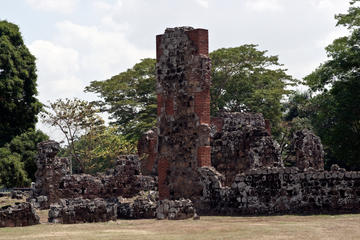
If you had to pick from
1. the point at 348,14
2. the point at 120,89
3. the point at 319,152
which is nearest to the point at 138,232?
the point at 319,152

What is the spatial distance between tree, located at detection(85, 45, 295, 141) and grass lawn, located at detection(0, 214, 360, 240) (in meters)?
30.2

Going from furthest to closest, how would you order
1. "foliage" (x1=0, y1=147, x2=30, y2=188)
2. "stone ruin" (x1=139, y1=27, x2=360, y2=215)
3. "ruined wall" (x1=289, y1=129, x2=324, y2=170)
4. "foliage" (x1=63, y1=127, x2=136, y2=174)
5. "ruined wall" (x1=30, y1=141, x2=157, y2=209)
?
"foliage" (x1=63, y1=127, x2=136, y2=174) → "foliage" (x1=0, y1=147, x2=30, y2=188) → "ruined wall" (x1=30, y1=141, x2=157, y2=209) → "ruined wall" (x1=289, y1=129, x2=324, y2=170) → "stone ruin" (x1=139, y1=27, x2=360, y2=215)

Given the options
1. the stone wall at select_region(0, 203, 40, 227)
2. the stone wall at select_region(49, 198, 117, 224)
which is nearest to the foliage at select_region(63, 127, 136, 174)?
the stone wall at select_region(49, 198, 117, 224)

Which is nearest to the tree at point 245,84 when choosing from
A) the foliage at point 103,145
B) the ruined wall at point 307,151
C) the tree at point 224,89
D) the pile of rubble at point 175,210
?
the tree at point 224,89

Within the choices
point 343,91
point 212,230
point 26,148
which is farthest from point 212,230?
point 26,148

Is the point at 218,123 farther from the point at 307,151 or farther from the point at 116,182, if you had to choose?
the point at 307,151

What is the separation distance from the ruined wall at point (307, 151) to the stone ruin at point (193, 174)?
0.04 m

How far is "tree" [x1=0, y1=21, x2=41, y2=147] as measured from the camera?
130 feet

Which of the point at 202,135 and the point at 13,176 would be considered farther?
the point at 13,176

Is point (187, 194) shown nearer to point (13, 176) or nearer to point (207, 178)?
point (207, 178)

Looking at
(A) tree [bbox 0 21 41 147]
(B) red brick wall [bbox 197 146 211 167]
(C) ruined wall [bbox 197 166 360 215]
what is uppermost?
(A) tree [bbox 0 21 41 147]

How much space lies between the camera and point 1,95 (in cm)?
3934

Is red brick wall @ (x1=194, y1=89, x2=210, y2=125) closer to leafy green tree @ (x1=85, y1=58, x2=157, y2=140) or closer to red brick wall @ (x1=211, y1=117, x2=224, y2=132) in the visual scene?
red brick wall @ (x1=211, y1=117, x2=224, y2=132)

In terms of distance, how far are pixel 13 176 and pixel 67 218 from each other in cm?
2147
